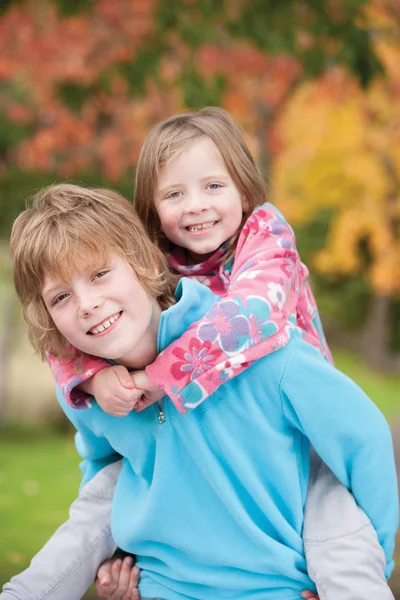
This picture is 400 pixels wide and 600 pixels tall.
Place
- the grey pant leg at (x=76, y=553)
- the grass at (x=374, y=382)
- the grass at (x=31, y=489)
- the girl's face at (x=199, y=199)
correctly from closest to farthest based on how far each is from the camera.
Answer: the grey pant leg at (x=76, y=553), the girl's face at (x=199, y=199), the grass at (x=31, y=489), the grass at (x=374, y=382)

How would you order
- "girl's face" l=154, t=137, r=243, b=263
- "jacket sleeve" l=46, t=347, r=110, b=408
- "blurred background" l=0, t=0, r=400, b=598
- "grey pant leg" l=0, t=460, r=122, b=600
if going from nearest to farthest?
"jacket sleeve" l=46, t=347, r=110, b=408, "grey pant leg" l=0, t=460, r=122, b=600, "girl's face" l=154, t=137, r=243, b=263, "blurred background" l=0, t=0, r=400, b=598

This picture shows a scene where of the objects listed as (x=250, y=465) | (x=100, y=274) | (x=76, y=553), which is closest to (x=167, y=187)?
(x=100, y=274)

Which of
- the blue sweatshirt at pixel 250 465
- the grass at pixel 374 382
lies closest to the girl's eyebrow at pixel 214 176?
the blue sweatshirt at pixel 250 465

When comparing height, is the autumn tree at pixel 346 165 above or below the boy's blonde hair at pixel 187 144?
below

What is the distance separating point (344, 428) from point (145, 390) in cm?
58

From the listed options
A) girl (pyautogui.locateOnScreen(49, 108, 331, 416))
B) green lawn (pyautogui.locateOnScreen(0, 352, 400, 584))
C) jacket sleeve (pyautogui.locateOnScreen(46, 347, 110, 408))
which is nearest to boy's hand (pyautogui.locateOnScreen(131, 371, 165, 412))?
girl (pyautogui.locateOnScreen(49, 108, 331, 416))

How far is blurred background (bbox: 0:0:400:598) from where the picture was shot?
5566mm

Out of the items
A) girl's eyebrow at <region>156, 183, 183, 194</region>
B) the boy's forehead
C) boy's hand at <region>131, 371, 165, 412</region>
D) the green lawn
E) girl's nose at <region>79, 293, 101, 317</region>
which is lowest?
the green lawn

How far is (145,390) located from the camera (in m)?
2.34

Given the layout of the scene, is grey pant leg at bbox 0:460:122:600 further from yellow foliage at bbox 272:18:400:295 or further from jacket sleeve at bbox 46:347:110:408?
yellow foliage at bbox 272:18:400:295

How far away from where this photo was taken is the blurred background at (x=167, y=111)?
18.3ft

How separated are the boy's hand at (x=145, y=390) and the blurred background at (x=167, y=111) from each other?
2.44m

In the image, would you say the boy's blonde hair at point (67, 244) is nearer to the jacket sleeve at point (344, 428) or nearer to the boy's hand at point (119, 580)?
the jacket sleeve at point (344, 428)

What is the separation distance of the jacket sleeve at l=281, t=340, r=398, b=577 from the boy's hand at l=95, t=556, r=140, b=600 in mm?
706
